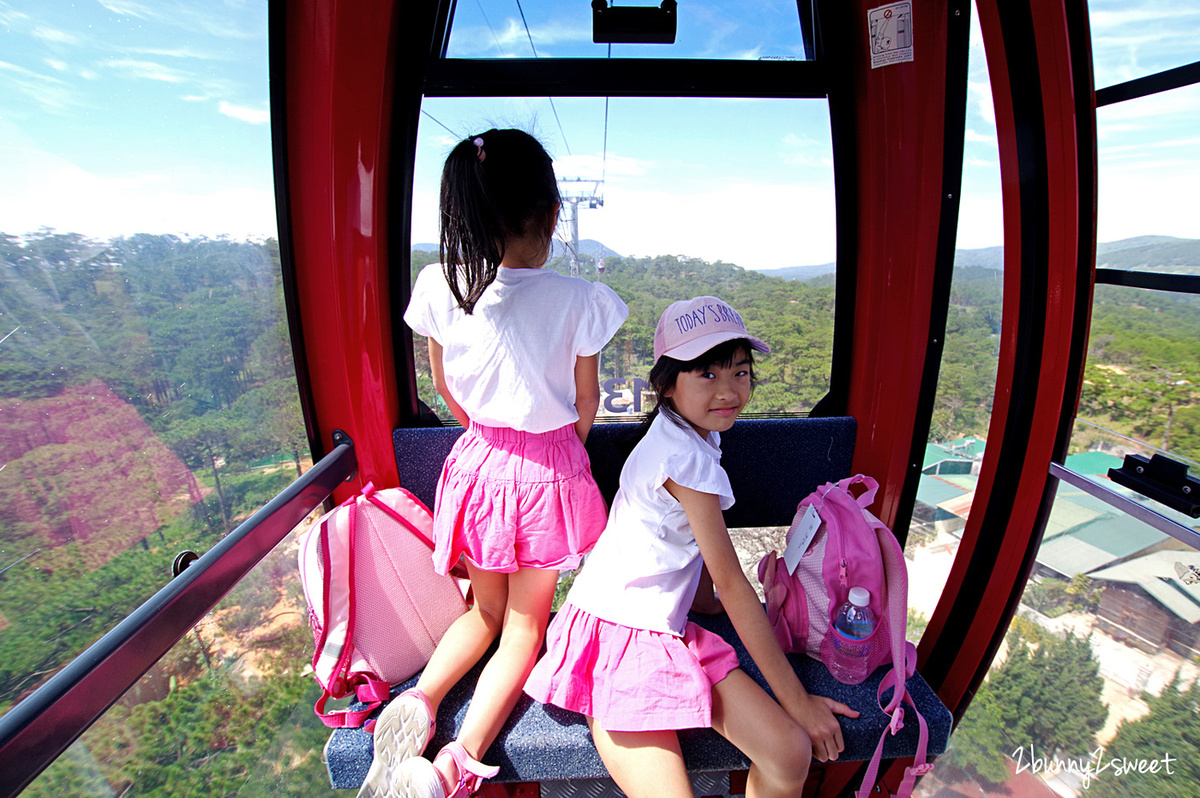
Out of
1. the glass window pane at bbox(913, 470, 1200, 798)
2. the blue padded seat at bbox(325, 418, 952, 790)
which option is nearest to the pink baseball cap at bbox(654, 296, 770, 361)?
the blue padded seat at bbox(325, 418, 952, 790)

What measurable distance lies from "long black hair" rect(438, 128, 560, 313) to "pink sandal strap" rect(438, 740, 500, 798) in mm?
1109

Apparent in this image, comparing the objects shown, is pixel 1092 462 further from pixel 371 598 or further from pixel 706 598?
pixel 371 598

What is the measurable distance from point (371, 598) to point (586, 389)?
92cm

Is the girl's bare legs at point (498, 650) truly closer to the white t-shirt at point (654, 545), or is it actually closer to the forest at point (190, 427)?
the white t-shirt at point (654, 545)

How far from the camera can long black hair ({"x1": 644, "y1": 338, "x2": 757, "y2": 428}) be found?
1560 mm

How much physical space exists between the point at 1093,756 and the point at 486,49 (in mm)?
3023

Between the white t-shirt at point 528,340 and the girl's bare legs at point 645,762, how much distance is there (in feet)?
2.70

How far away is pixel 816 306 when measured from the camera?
7.73 feet

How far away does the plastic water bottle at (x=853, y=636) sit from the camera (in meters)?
1.68

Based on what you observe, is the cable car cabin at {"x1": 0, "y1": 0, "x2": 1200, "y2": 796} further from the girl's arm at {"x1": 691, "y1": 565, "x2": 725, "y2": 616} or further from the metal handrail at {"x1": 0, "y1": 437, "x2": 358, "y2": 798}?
the girl's arm at {"x1": 691, "y1": 565, "x2": 725, "y2": 616}

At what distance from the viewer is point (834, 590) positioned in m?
1.72

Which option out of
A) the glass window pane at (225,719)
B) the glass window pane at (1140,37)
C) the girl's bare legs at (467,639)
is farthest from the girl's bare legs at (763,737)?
the glass window pane at (1140,37)

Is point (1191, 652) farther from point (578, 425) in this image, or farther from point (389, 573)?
point (389, 573)

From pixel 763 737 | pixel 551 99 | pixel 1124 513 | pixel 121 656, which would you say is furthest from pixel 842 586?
pixel 551 99
